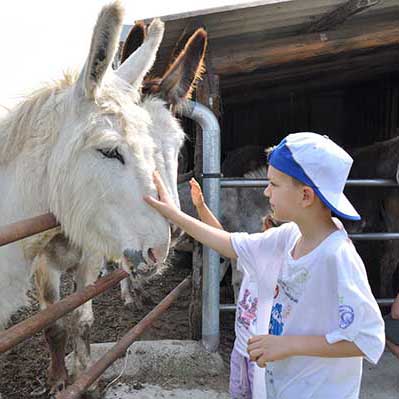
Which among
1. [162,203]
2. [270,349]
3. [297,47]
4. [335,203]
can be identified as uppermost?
[297,47]

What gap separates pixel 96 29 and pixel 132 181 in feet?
2.10

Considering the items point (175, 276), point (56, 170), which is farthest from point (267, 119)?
point (56, 170)

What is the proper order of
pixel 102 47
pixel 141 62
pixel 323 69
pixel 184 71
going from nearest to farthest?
1. pixel 102 47
2. pixel 141 62
3. pixel 184 71
4. pixel 323 69

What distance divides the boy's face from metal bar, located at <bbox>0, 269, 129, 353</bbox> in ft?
3.69

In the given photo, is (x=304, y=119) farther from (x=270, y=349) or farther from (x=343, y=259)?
(x=270, y=349)

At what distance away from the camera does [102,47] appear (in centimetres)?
205

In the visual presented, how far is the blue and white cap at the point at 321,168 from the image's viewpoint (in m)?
1.63

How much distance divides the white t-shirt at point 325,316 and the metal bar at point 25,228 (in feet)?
3.22

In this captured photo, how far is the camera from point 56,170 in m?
2.23

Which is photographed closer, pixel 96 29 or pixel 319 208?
pixel 319 208

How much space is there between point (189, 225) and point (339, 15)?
Result: 265 cm

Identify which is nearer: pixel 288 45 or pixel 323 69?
pixel 288 45

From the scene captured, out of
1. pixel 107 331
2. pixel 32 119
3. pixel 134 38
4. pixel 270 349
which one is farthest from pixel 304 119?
pixel 270 349

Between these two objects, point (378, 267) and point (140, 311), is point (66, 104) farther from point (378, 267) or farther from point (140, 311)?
point (378, 267)
